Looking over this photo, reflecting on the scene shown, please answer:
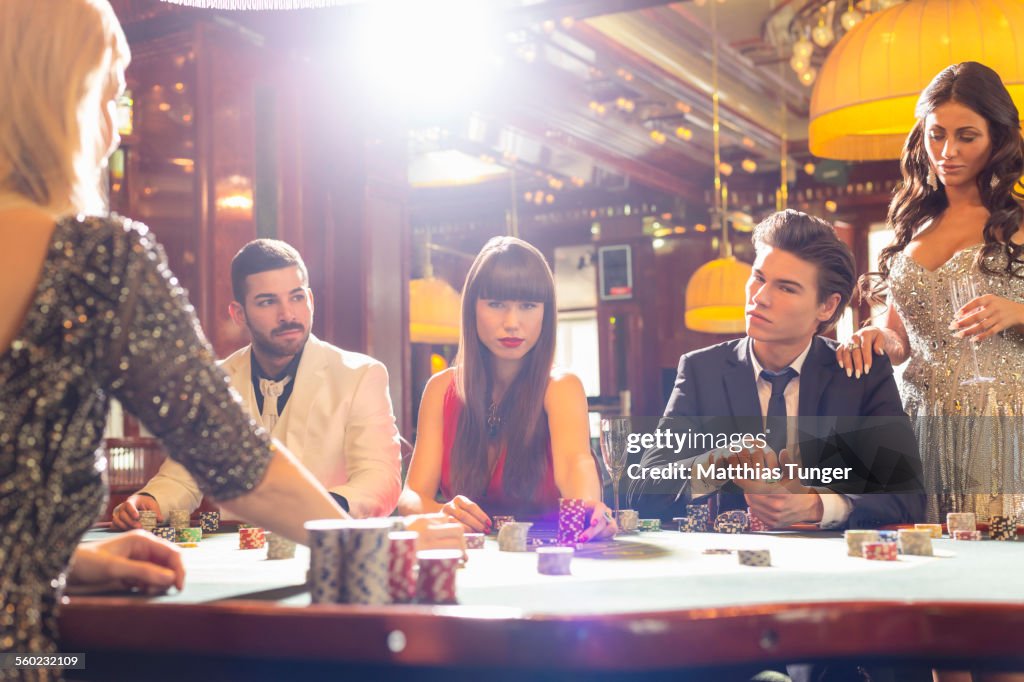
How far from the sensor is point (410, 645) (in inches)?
43.4

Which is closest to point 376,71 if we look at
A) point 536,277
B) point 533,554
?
point 536,277

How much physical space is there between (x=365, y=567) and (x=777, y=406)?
65.3 inches

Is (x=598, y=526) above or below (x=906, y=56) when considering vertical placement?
below

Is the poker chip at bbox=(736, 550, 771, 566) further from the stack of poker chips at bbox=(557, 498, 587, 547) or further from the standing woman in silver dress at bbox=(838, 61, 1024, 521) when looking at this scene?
the standing woman in silver dress at bbox=(838, 61, 1024, 521)

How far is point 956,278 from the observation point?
263cm

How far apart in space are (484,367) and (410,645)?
59.5 inches

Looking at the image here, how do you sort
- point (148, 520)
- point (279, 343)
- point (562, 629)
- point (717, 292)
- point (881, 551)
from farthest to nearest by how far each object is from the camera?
point (717, 292) < point (279, 343) < point (148, 520) < point (881, 551) < point (562, 629)

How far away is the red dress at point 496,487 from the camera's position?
2488 millimetres

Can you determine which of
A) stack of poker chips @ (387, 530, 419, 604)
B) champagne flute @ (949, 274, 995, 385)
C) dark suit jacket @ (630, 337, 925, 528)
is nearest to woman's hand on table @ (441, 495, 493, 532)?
dark suit jacket @ (630, 337, 925, 528)

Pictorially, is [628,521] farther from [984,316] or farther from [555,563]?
[984,316]

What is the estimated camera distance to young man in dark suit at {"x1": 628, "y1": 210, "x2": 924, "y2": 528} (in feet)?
8.17

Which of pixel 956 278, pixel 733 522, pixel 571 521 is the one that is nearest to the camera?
pixel 571 521

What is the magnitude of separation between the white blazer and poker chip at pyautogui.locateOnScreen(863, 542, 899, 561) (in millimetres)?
1482

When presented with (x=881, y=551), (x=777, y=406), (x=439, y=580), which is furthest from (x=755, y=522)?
(x=439, y=580)
